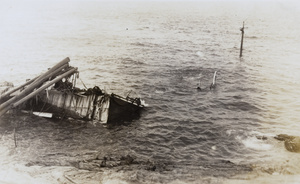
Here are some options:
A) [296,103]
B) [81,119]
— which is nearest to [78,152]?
[81,119]

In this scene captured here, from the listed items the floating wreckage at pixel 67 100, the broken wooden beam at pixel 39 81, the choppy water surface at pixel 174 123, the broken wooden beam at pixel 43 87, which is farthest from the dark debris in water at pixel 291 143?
the broken wooden beam at pixel 39 81

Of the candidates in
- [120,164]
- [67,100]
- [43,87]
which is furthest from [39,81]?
[120,164]

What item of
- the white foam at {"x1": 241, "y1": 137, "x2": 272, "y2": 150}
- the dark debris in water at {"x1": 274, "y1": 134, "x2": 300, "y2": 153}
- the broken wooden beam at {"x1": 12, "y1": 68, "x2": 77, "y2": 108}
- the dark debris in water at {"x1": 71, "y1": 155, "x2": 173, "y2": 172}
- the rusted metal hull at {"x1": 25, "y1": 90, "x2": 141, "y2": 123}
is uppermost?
the broken wooden beam at {"x1": 12, "y1": 68, "x2": 77, "y2": 108}

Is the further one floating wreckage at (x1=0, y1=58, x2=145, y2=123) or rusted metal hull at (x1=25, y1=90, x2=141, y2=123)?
rusted metal hull at (x1=25, y1=90, x2=141, y2=123)

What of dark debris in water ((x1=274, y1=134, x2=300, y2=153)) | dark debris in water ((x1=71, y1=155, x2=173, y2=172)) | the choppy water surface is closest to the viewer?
the choppy water surface

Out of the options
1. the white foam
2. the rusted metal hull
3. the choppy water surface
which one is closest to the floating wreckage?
the rusted metal hull

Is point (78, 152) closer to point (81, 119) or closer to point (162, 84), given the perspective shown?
point (81, 119)

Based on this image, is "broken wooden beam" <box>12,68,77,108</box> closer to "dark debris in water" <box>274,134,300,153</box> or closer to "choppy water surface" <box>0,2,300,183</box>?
"choppy water surface" <box>0,2,300,183</box>

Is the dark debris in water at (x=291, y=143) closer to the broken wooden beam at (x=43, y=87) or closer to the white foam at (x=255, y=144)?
the white foam at (x=255, y=144)
